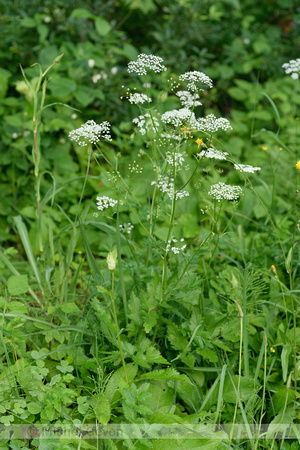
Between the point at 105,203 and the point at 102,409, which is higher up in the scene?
the point at 105,203

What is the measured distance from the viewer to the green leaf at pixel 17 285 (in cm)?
166

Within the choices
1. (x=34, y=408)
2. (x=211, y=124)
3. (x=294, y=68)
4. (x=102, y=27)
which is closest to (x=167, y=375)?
(x=34, y=408)

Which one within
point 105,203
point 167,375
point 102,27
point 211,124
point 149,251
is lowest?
point 167,375

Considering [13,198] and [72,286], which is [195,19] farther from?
[72,286]

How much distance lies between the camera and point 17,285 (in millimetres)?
1680

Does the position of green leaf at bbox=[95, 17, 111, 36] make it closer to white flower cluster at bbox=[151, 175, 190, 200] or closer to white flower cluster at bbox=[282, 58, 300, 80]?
white flower cluster at bbox=[282, 58, 300, 80]

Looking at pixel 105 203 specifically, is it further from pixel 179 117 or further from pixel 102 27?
pixel 102 27

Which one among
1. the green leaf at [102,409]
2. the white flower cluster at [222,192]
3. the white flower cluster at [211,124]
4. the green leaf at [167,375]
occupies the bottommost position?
the green leaf at [102,409]

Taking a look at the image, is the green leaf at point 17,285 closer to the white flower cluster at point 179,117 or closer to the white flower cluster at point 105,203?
the white flower cluster at point 105,203

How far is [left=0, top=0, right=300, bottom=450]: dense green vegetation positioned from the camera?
1.37 meters

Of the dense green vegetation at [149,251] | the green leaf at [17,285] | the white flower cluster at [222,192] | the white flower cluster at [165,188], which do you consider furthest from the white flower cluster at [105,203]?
the green leaf at [17,285]

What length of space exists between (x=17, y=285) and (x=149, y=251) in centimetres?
51

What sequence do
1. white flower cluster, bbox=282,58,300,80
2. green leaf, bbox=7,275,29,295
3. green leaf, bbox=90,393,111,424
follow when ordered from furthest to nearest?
1. white flower cluster, bbox=282,58,300,80
2. green leaf, bbox=7,275,29,295
3. green leaf, bbox=90,393,111,424

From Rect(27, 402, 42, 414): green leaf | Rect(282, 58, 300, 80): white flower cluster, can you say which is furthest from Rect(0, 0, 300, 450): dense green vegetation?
Rect(282, 58, 300, 80): white flower cluster
